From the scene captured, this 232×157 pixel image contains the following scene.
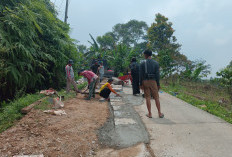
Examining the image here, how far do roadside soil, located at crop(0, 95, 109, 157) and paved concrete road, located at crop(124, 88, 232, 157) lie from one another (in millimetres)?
1097

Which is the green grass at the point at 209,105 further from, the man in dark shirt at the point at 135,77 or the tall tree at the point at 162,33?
the tall tree at the point at 162,33

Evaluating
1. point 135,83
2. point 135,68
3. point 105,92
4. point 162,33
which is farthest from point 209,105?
point 162,33

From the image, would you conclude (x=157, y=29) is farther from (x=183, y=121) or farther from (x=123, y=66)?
(x=183, y=121)

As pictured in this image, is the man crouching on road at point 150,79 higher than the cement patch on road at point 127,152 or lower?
higher

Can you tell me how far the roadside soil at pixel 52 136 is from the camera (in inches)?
92.0

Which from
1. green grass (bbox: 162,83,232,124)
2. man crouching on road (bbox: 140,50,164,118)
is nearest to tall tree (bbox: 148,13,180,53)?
green grass (bbox: 162,83,232,124)

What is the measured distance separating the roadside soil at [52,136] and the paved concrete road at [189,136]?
110 cm

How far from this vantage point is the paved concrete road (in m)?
2.47

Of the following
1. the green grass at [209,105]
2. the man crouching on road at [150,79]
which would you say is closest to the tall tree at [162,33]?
the green grass at [209,105]

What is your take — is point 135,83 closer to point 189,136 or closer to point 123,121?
point 123,121

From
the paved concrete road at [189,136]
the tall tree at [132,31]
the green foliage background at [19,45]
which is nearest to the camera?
the paved concrete road at [189,136]

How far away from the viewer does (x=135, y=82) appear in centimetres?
727

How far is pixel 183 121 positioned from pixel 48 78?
6.60 meters

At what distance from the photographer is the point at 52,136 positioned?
2768 mm
